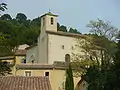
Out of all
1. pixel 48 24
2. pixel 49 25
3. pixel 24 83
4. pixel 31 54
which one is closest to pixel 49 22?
pixel 48 24

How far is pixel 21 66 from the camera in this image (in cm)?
4803

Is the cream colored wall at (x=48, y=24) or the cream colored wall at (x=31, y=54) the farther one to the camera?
the cream colored wall at (x=31, y=54)

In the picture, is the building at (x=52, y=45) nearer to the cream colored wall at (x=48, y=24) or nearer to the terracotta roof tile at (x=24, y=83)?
the cream colored wall at (x=48, y=24)

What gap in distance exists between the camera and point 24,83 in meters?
24.6

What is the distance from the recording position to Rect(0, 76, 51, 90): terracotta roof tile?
77.6 feet

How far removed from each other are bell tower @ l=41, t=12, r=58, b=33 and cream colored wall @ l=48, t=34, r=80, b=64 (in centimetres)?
223

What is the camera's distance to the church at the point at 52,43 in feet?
189

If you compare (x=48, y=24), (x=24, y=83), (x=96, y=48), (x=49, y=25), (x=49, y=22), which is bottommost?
(x=24, y=83)

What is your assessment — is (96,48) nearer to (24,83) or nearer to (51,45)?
(51,45)

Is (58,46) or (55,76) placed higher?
(58,46)

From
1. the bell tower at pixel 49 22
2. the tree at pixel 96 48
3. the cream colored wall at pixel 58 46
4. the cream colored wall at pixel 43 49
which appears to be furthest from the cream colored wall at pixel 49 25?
the tree at pixel 96 48

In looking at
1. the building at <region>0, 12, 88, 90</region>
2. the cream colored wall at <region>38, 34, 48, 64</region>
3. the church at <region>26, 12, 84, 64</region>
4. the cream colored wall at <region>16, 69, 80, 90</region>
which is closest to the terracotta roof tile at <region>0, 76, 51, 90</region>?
the cream colored wall at <region>16, 69, 80, 90</region>

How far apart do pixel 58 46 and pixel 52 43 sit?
3.89 ft

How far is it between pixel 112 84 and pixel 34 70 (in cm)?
2723
